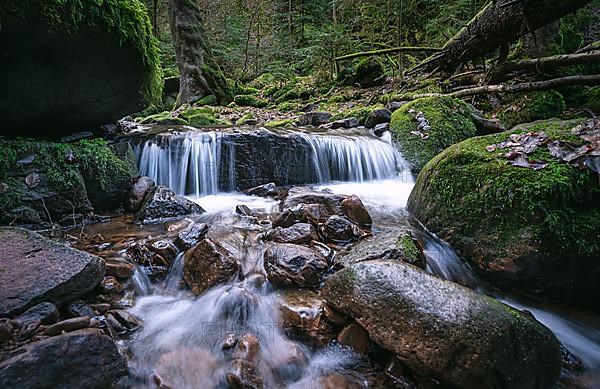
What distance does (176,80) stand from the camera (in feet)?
48.5

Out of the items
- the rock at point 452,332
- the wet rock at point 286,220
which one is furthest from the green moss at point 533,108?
the rock at point 452,332

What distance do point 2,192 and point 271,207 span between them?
293cm

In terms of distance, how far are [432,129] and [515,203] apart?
3.86 m

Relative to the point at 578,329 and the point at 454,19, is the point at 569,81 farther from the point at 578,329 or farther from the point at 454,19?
the point at 454,19

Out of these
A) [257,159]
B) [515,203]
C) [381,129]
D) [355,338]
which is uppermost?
[381,129]

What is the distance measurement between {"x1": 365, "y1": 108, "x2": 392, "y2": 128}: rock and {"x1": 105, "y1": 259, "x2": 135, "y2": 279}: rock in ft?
21.2

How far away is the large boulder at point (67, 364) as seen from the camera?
59.4 inches

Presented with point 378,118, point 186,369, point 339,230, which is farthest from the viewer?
point 378,118

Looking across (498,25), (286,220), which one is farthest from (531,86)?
(286,220)

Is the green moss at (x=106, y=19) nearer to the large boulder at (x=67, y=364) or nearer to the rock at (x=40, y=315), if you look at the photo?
the rock at (x=40, y=315)

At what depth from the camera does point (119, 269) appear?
8.89 ft

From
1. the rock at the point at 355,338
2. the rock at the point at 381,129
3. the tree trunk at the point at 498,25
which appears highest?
the tree trunk at the point at 498,25

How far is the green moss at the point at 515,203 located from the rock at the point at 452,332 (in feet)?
3.22

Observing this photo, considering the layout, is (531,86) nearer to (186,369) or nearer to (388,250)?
(388,250)
